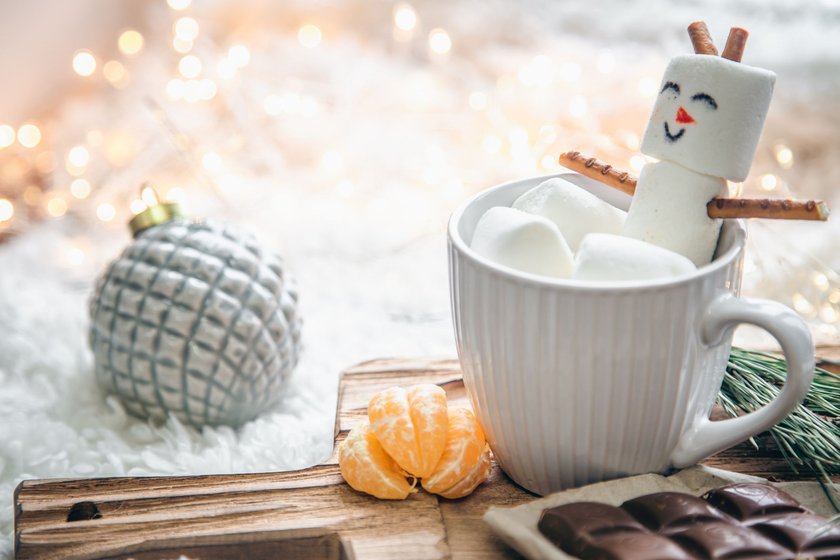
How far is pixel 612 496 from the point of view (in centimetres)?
68

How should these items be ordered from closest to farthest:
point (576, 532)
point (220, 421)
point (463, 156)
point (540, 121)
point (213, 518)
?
point (576, 532), point (213, 518), point (220, 421), point (540, 121), point (463, 156)

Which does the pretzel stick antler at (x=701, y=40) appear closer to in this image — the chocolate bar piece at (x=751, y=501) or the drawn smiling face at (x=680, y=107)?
the drawn smiling face at (x=680, y=107)

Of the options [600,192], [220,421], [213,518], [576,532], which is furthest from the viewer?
[220,421]

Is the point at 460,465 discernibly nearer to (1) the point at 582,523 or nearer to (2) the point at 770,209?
(1) the point at 582,523

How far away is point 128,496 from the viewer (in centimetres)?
74

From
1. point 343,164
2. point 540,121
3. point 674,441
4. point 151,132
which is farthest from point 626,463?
point 151,132

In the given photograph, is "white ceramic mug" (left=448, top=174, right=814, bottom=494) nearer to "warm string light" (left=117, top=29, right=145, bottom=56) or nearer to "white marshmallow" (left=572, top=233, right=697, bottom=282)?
"white marshmallow" (left=572, top=233, right=697, bottom=282)

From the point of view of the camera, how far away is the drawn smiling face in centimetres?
66

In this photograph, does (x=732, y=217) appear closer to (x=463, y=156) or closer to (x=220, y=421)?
(x=220, y=421)

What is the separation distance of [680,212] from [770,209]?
7cm

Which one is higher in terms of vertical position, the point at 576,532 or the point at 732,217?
the point at 732,217

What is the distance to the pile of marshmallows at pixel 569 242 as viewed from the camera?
2.09ft

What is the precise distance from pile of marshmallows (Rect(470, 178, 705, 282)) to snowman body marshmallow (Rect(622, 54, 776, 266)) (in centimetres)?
4

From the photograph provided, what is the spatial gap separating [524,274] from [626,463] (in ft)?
0.66
